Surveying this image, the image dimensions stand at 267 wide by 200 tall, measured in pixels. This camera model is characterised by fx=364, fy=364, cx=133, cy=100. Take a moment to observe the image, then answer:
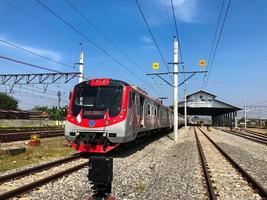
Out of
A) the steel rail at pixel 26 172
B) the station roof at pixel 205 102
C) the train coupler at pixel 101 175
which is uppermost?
the station roof at pixel 205 102

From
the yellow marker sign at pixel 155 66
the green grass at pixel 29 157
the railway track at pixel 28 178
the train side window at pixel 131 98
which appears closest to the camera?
the railway track at pixel 28 178

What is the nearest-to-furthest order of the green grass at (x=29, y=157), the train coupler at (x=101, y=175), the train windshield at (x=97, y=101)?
the train coupler at (x=101, y=175) < the green grass at (x=29, y=157) < the train windshield at (x=97, y=101)

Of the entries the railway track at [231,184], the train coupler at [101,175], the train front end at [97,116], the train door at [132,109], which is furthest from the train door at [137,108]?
the train coupler at [101,175]

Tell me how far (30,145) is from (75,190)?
10.1 m

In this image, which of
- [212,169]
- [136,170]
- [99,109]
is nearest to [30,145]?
[99,109]

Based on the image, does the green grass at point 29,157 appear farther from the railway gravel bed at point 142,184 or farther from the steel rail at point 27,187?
the railway gravel bed at point 142,184

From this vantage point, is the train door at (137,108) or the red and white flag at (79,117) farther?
the train door at (137,108)

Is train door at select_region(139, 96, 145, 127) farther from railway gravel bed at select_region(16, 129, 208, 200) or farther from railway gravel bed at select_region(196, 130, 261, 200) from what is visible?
railway gravel bed at select_region(196, 130, 261, 200)

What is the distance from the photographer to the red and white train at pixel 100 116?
523 inches

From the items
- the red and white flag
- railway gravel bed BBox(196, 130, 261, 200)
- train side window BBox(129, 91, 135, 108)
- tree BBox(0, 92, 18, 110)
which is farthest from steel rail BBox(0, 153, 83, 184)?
tree BBox(0, 92, 18, 110)

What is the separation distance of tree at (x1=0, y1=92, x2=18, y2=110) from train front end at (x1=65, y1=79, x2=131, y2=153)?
87.9 meters

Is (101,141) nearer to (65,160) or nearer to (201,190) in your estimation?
(65,160)

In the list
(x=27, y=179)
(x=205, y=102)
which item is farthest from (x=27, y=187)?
(x=205, y=102)

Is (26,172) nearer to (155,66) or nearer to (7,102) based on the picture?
(155,66)
